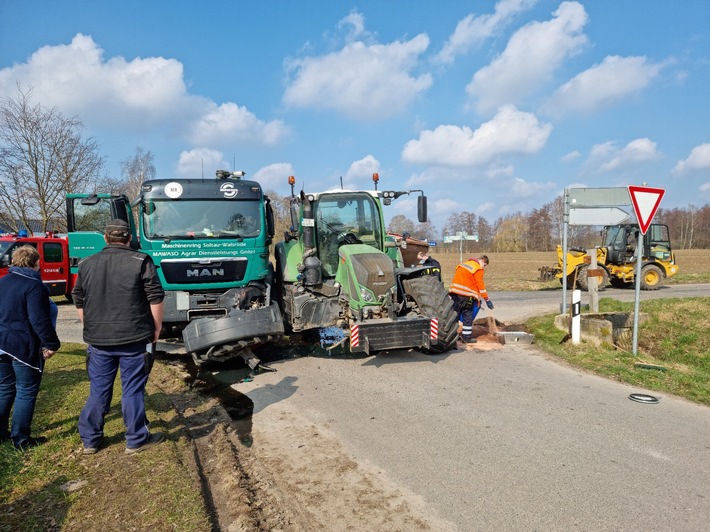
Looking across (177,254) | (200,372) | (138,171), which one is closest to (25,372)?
(200,372)

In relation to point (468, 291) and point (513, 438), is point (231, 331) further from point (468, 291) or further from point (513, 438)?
point (468, 291)

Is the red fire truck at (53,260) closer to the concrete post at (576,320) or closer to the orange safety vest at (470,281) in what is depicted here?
the orange safety vest at (470,281)

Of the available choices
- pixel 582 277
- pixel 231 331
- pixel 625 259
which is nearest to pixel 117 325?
pixel 231 331

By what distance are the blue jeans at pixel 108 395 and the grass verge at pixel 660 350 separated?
5593 millimetres

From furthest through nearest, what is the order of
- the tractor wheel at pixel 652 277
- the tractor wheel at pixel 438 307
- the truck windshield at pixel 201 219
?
the tractor wheel at pixel 652 277 < the truck windshield at pixel 201 219 < the tractor wheel at pixel 438 307

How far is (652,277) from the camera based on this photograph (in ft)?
57.7

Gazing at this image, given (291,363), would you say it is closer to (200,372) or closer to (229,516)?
(200,372)

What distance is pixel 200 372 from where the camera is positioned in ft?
22.0

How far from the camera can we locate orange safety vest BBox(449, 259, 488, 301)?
7.94 meters

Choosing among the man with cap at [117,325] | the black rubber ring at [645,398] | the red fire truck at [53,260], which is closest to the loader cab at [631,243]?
the black rubber ring at [645,398]

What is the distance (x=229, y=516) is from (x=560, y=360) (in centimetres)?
553

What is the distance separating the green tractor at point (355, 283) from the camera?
620cm

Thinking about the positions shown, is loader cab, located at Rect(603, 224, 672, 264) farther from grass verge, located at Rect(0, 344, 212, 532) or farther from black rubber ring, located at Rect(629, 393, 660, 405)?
grass verge, located at Rect(0, 344, 212, 532)

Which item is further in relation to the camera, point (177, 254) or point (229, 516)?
point (177, 254)
